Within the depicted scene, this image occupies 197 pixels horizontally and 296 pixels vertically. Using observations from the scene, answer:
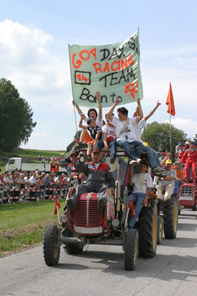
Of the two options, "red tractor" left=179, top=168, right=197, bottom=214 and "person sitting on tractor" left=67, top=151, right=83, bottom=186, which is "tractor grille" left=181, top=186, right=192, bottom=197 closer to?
"red tractor" left=179, top=168, right=197, bottom=214

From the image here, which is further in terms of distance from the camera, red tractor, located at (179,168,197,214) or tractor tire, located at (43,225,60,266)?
red tractor, located at (179,168,197,214)

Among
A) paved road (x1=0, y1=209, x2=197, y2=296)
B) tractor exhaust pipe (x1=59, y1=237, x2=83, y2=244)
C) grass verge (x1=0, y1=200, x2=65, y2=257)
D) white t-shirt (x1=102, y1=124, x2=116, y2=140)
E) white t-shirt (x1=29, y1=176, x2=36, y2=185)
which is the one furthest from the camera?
white t-shirt (x1=29, y1=176, x2=36, y2=185)

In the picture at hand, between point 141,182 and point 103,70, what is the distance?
433cm

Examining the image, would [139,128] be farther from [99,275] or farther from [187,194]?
[187,194]

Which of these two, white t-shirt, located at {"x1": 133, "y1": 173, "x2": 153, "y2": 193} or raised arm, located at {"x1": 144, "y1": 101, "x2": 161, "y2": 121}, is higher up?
raised arm, located at {"x1": 144, "y1": 101, "x2": 161, "y2": 121}

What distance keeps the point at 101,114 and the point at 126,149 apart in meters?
2.58

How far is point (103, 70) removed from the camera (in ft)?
41.5

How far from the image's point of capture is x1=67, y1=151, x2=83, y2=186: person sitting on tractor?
9070 mm

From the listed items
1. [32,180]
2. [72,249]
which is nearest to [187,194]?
[32,180]

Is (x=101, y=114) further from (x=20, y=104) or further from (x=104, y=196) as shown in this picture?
(x=20, y=104)

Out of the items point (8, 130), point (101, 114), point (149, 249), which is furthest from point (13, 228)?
point (8, 130)

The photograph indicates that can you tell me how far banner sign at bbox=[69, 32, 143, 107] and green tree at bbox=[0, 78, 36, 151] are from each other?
267 feet

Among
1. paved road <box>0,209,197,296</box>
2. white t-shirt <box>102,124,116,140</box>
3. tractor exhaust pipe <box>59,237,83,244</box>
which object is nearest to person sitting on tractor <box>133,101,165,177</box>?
white t-shirt <box>102,124,116,140</box>

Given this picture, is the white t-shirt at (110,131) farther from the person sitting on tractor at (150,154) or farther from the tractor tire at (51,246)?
the tractor tire at (51,246)
